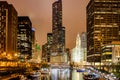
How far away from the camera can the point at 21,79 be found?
83375 mm

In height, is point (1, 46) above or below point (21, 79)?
above

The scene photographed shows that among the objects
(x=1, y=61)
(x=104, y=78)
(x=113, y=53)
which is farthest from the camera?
(x=113, y=53)

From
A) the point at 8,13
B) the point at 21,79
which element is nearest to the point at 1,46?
the point at 8,13

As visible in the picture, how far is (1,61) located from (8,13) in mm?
99928

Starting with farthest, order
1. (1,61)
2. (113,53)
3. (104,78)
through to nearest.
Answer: (113,53) < (1,61) < (104,78)

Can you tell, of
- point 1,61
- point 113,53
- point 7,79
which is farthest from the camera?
point 113,53

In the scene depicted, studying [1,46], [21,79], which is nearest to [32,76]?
[21,79]

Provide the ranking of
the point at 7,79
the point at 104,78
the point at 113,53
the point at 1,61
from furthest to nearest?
the point at 113,53
the point at 1,61
the point at 104,78
the point at 7,79

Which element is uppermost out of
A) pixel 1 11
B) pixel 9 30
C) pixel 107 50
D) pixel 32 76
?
pixel 1 11

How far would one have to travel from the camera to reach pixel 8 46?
636ft

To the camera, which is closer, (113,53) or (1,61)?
(1,61)

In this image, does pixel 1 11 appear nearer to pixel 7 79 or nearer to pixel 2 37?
pixel 2 37

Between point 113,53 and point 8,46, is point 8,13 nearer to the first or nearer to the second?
point 8,46

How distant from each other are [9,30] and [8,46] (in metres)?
10.9
